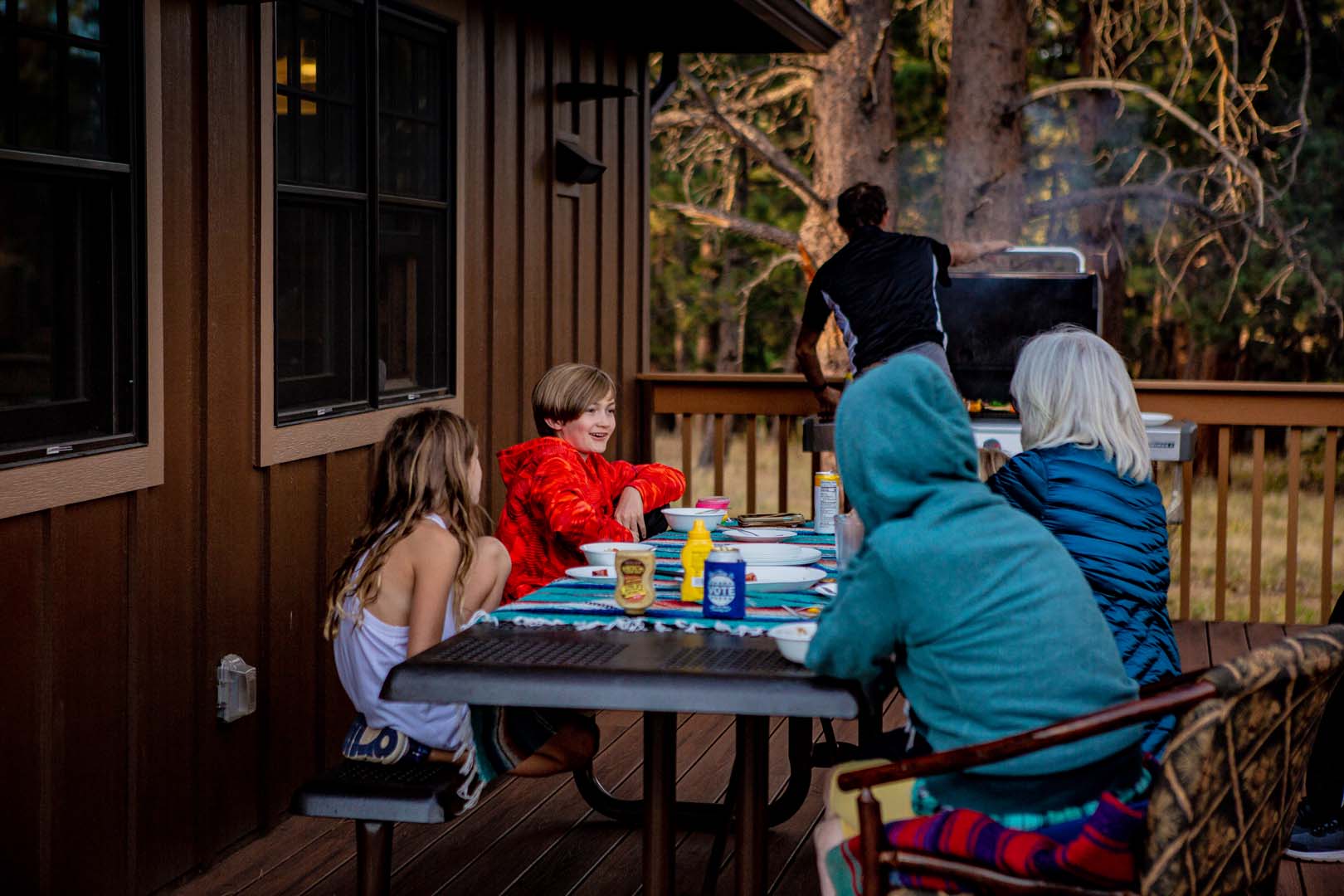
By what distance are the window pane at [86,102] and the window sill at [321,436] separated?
2.82 feet

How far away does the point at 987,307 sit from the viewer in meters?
6.60

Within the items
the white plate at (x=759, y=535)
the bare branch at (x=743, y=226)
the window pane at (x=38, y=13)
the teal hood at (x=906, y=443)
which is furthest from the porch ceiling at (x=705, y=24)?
the bare branch at (x=743, y=226)

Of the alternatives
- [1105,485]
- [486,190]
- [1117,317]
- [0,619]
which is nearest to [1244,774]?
[1105,485]

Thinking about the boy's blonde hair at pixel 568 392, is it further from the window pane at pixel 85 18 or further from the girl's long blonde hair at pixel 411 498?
the window pane at pixel 85 18

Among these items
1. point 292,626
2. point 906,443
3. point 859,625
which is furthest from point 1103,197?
point 859,625

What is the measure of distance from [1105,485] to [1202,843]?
1.07 meters

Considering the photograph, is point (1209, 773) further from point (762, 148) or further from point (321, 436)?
point (762, 148)

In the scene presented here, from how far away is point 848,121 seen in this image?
37.3 feet

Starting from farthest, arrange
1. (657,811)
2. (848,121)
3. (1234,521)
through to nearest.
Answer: (1234,521) < (848,121) < (657,811)

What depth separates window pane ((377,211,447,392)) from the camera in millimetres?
4594

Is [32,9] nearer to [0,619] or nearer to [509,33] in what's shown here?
[0,619]

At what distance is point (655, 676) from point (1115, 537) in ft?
3.80

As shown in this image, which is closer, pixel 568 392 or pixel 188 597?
pixel 188 597

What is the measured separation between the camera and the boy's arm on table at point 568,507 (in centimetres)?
377
